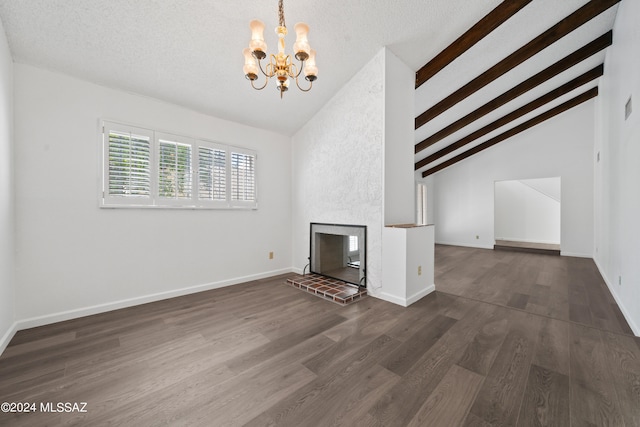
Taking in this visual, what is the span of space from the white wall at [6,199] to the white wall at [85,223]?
0.32ft

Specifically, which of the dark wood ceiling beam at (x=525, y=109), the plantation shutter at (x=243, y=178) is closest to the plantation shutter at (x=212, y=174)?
the plantation shutter at (x=243, y=178)

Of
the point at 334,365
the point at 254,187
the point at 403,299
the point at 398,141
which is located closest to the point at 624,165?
the point at 398,141

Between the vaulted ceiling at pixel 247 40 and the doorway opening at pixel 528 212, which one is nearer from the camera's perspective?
the vaulted ceiling at pixel 247 40

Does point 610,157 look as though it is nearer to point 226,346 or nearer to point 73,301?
point 226,346

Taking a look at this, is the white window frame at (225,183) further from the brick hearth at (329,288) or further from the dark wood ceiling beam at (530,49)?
the dark wood ceiling beam at (530,49)

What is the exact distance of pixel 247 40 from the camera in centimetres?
266

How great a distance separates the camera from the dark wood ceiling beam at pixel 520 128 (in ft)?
18.4

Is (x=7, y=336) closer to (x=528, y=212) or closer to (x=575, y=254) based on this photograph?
(x=575, y=254)

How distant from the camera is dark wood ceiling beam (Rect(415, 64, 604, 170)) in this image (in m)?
4.73

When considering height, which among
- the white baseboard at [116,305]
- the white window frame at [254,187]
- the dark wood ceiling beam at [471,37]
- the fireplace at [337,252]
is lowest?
the white baseboard at [116,305]

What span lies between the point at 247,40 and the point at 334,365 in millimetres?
3243

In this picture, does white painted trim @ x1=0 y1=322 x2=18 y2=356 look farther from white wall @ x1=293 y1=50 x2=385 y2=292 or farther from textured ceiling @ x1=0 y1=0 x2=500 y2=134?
white wall @ x1=293 y1=50 x2=385 y2=292

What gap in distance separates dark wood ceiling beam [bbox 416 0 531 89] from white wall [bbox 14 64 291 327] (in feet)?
10.5

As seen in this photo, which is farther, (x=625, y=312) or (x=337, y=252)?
(x=337, y=252)
